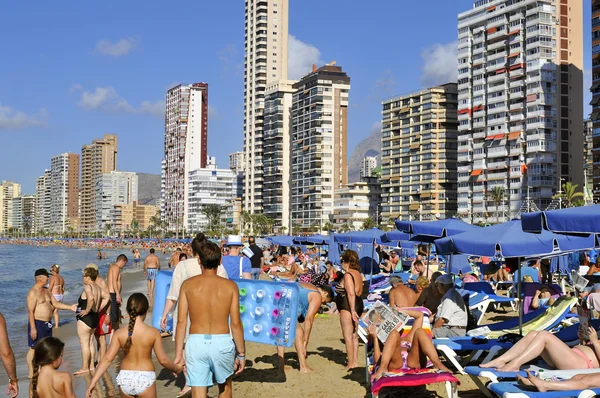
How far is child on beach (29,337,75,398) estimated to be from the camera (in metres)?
4.85

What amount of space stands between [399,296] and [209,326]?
435cm

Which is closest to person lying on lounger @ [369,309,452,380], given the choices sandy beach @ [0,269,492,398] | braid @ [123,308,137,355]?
sandy beach @ [0,269,492,398]

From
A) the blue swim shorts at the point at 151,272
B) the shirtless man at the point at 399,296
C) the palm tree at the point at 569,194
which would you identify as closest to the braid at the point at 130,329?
the shirtless man at the point at 399,296

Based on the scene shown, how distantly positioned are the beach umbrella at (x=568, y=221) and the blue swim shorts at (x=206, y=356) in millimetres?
3853

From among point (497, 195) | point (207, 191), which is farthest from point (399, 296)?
point (207, 191)

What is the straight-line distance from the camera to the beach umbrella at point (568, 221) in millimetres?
6828

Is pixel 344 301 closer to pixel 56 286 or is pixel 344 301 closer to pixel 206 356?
pixel 206 356

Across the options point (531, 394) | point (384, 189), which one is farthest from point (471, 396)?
point (384, 189)

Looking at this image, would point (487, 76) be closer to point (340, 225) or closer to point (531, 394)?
point (340, 225)

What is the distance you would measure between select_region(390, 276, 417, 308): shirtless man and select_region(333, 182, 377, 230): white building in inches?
4023

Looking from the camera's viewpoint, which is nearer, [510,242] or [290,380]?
[290,380]

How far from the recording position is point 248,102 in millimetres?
132125

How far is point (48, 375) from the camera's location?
4.87 metres

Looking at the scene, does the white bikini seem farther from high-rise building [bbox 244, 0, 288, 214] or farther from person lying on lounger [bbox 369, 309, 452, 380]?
high-rise building [bbox 244, 0, 288, 214]
